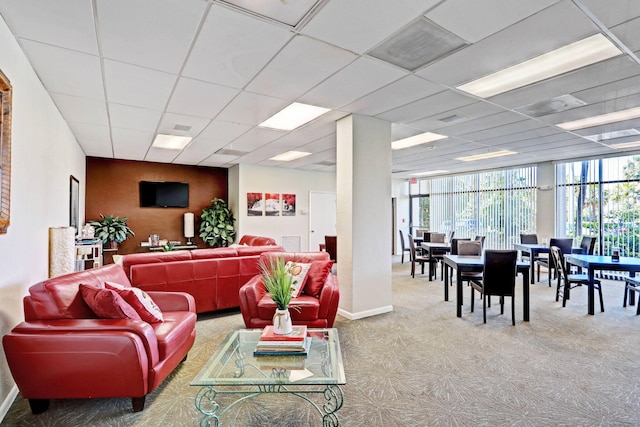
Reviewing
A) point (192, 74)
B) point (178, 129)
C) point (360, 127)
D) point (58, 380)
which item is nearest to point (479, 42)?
point (360, 127)

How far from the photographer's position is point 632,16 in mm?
2281

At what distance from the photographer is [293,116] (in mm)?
4719

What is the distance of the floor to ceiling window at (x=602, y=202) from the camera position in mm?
6812

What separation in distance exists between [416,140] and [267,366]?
16.5 feet

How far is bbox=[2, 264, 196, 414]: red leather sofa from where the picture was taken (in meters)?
2.16

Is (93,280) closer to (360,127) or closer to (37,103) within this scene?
(37,103)

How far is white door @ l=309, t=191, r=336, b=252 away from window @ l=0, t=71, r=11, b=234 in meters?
7.48

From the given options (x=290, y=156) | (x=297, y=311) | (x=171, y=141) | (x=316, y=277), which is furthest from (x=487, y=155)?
(x=171, y=141)

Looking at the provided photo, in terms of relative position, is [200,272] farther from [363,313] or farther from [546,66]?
[546,66]

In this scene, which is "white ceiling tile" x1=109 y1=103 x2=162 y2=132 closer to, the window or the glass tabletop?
the window

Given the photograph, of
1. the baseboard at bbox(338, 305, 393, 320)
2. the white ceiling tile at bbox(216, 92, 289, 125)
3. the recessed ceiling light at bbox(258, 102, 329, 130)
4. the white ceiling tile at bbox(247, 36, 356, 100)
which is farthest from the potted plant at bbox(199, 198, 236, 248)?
the white ceiling tile at bbox(247, 36, 356, 100)

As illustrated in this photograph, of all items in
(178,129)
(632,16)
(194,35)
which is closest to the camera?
(632,16)

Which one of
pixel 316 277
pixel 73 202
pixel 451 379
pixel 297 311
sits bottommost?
pixel 451 379

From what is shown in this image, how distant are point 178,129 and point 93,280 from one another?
310cm
